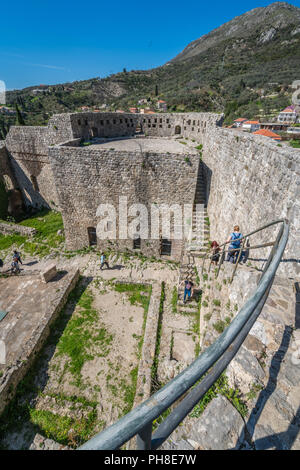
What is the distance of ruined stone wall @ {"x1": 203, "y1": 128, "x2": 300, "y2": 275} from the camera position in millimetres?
4113

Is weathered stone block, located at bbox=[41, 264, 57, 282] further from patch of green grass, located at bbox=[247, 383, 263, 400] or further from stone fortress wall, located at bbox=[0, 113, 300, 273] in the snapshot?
patch of green grass, located at bbox=[247, 383, 263, 400]

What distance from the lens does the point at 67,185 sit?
11219 millimetres

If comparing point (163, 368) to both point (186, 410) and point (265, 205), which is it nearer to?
point (265, 205)

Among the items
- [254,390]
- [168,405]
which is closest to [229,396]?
[254,390]

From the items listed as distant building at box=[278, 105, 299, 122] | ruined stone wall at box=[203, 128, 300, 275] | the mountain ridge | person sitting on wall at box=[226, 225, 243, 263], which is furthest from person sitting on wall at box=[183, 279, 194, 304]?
distant building at box=[278, 105, 299, 122]

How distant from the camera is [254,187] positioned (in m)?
5.65

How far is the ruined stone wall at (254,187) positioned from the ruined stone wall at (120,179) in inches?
61.5

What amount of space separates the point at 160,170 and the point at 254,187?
5.18 metres

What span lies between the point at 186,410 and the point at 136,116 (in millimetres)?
18735

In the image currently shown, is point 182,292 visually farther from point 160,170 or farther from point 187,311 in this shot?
point 160,170

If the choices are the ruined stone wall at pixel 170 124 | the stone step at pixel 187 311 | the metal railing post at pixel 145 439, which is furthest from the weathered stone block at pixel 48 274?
the ruined stone wall at pixel 170 124

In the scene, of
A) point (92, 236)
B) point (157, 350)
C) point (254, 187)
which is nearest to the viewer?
point (254, 187)

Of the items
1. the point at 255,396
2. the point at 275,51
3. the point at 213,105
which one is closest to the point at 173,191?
the point at 255,396

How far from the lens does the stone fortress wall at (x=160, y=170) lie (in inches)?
190
